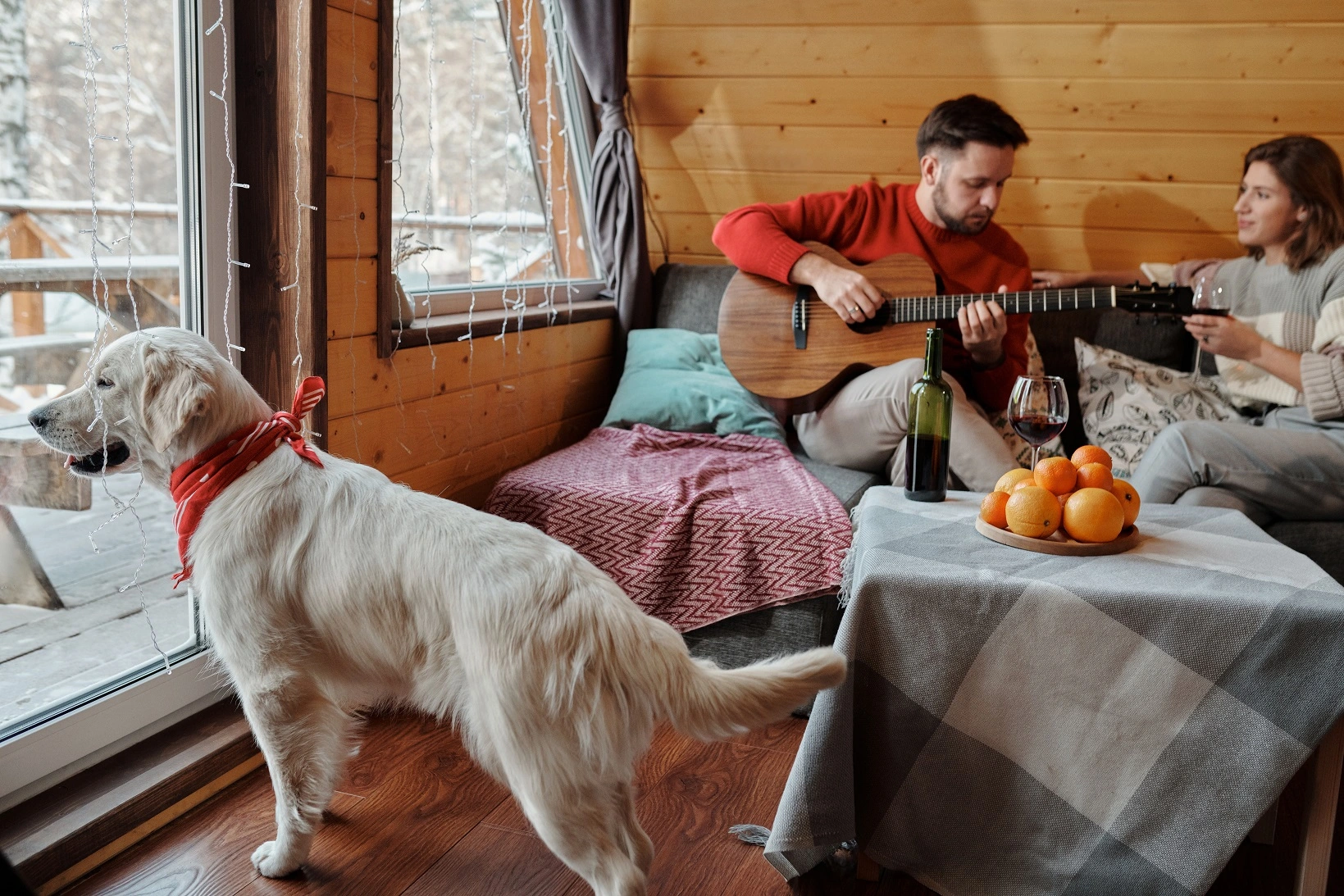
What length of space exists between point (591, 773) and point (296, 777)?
0.49m

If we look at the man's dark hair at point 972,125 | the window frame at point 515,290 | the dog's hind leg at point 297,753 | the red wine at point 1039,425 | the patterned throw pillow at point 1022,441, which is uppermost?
the man's dark hair at point 972,125

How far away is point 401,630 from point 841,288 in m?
1.47

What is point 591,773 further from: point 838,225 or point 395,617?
point 838,225

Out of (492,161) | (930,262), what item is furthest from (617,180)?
(930,262)

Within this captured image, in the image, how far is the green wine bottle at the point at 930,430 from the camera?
1.69 m

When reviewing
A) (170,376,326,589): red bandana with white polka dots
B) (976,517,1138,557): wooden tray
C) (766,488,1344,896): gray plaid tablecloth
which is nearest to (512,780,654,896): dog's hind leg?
(766,488,1344,896): gray plaid tablecloth

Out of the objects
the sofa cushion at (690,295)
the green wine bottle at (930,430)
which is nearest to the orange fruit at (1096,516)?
the green wine bottle at (930,430)

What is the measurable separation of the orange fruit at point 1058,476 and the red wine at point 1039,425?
0.08 m

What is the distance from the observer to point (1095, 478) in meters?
1.56

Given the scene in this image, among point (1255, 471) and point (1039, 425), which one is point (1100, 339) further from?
point (1039, 425)

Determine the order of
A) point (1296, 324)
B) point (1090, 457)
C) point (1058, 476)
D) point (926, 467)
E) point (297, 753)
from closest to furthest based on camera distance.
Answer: point (297, 753)
point (1058, 476)
point (1090, 457)
point (926, 467)
point (1296, 324)

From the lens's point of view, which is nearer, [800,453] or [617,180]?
[800,453]

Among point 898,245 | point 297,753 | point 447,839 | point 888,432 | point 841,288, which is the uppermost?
point 898,245

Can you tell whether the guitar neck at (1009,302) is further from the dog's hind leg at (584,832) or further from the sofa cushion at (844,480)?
the dog's hind leg at (584,832)
